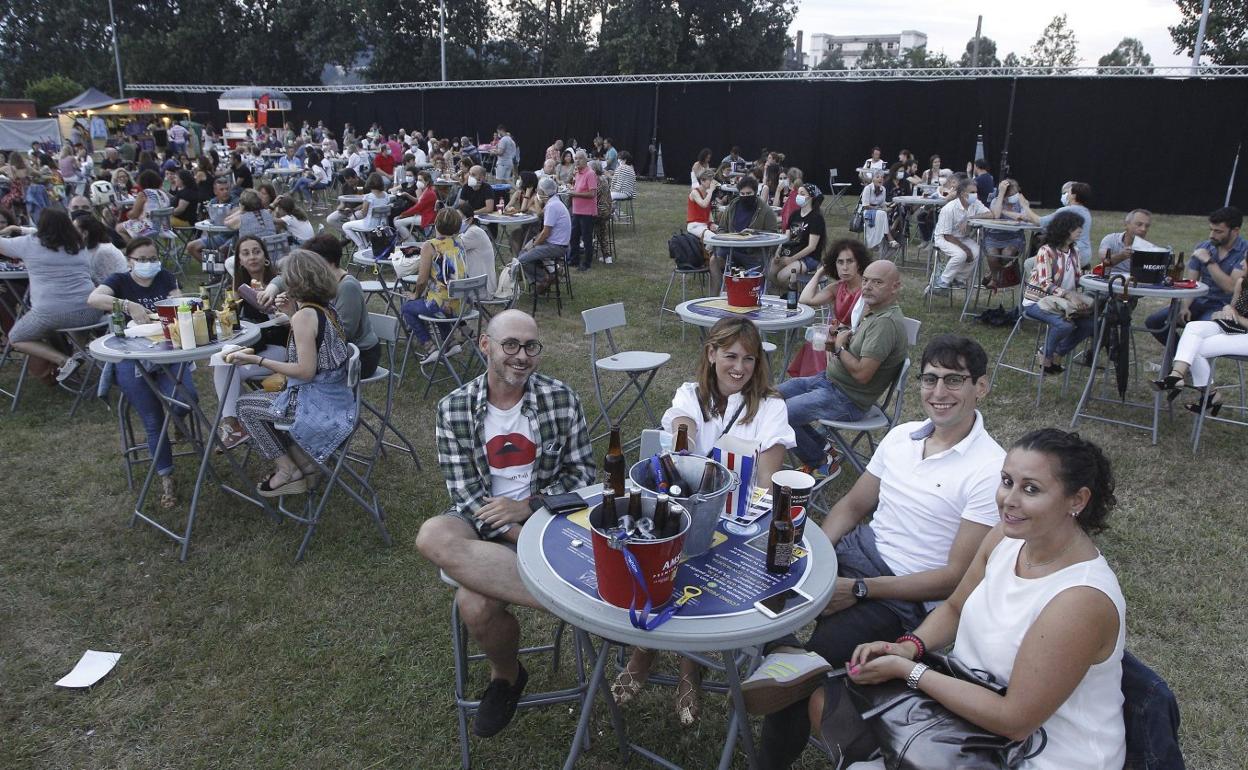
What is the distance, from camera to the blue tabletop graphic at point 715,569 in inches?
75.2

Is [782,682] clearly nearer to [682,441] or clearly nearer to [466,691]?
[682,441]

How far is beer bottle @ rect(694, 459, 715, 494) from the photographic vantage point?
207cm

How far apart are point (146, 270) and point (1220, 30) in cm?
3190

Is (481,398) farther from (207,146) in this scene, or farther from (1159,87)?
(207,146)

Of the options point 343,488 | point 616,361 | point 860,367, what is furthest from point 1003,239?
point 343,488

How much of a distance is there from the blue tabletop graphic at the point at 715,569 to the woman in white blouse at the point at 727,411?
0.61 metres

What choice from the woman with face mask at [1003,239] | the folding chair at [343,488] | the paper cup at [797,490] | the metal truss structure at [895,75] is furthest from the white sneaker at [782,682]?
the metal truss structure at [895,75]

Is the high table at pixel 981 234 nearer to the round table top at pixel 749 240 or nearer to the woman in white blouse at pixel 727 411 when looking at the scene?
the round table top at pixel 749 240

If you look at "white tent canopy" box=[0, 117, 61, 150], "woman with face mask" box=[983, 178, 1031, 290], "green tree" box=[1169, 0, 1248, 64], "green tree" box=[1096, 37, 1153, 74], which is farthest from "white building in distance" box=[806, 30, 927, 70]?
"woman with face mask" box=[983, 178, 1031, 290]

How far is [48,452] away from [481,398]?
3831mm

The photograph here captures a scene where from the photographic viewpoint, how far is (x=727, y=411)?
9.66ft

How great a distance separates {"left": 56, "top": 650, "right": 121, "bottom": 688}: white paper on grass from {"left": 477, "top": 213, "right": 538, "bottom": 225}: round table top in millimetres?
6829

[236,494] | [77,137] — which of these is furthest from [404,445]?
[77,137]

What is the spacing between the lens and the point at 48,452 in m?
4.86
